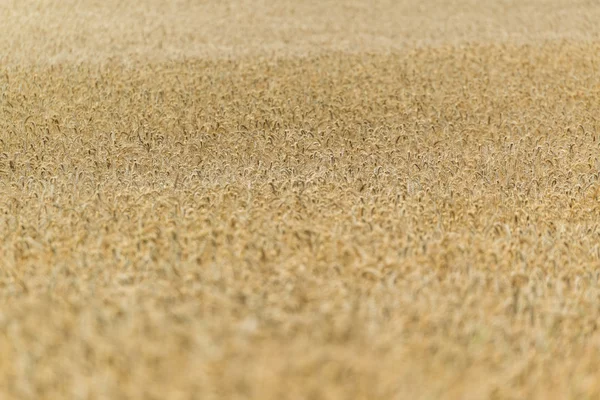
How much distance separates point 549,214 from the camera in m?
5.68

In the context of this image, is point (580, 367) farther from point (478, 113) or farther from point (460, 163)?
point (478, 113)

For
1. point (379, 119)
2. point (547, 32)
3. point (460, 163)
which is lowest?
point (460, 163)

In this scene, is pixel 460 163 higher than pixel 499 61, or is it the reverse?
pixel 499 61

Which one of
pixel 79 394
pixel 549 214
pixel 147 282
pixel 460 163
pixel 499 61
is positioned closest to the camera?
pixel 79 394

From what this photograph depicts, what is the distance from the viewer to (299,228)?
4.46m

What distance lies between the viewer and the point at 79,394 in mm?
2506

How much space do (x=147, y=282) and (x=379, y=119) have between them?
5.81m

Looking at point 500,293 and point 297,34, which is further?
point 297,34

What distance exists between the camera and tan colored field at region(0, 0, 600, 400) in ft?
9.10

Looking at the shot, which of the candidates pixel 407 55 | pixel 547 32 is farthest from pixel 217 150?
pixel 547 32

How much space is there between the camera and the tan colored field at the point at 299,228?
277 cm

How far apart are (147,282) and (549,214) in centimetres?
318

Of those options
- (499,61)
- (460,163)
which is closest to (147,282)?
(460,163)

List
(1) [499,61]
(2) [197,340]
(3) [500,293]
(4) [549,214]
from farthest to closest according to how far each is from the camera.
A: (1) [499,61] < (4) [549,214] < (3) [500,293] < (2) [197,340]
